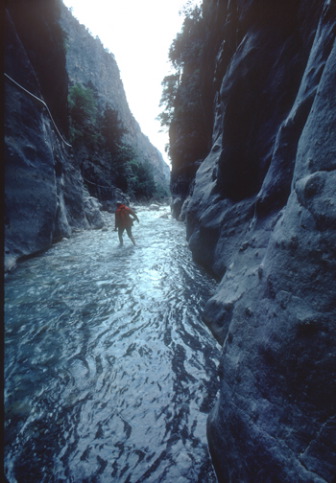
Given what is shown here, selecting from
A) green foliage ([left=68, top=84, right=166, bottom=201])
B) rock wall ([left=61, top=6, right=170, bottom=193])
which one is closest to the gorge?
green foliage ([left=68, top=84, right=166, bottom=201])

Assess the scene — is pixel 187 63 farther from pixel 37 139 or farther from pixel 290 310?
pixel 290 310

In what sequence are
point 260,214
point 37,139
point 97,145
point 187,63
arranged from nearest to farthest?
point 260,214, point 37,139, point 187,63, point 97,145

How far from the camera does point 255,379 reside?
57.6 inches

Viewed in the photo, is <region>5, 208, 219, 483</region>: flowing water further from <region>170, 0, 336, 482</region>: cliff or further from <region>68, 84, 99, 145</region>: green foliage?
<region>68, 84, 99, 145</region>: green foliage

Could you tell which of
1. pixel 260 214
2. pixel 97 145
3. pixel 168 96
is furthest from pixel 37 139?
pixel 97 145

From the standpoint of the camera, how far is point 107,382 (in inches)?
94.6

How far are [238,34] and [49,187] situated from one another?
287 inches

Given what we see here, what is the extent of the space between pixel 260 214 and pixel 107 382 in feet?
9.72

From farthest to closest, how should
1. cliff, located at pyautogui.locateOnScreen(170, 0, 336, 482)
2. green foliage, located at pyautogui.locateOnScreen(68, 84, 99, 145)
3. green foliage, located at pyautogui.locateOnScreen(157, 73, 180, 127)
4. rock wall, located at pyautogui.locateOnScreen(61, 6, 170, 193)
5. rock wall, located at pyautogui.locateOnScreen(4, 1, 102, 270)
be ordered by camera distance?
rock wall, located at pyautogui.locateOnScreen(61, 6, 170, 193), green foliage, located at pyautogui.locateOnScreen(68, 84, 99, 145), green foliage, located at pyautogui.locateOnScreen(157, 73, 180, 127), rock wall, located at pyautogui.locateOnScreen(4, 1, 102, 270), cliff, located at pyautogui.locateOnScreen(170, 0, 336, 482)

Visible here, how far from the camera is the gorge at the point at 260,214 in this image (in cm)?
117

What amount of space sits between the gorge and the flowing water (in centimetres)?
31

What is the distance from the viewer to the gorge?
3.84 ft

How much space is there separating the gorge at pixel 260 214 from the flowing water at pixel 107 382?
312 mm

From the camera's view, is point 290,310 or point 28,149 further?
point 28,149
